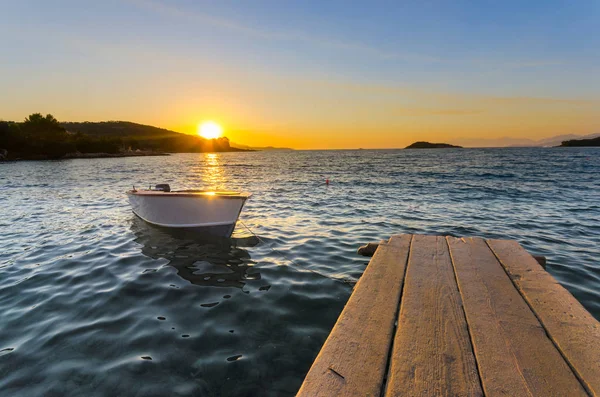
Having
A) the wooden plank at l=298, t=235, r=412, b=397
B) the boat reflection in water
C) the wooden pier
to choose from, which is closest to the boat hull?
the boat reflection in water

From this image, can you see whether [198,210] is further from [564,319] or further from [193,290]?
[564,319]

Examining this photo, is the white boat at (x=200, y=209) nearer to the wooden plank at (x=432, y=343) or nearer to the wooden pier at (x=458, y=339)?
the wooden pier at (x=458, y=339)

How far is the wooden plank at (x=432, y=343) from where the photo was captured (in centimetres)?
216

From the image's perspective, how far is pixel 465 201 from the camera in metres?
18.1

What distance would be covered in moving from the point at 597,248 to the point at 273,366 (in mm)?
9889

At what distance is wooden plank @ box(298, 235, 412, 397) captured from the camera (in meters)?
2.12

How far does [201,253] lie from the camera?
9.09m

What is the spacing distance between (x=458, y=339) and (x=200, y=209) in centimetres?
889

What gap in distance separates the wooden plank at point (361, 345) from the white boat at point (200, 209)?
6795 mm

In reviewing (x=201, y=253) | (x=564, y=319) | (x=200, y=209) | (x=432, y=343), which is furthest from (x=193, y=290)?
(x=564, y=319)

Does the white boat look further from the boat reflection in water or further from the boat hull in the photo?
the boat reflection in water

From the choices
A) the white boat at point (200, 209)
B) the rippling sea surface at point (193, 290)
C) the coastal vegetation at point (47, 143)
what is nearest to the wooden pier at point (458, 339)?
the rippling sea surface at point (193, 290)

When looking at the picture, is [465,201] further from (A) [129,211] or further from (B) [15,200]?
(B) [15,200]

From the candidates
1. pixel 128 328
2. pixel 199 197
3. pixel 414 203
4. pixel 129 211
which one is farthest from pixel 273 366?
pixel 414 203
